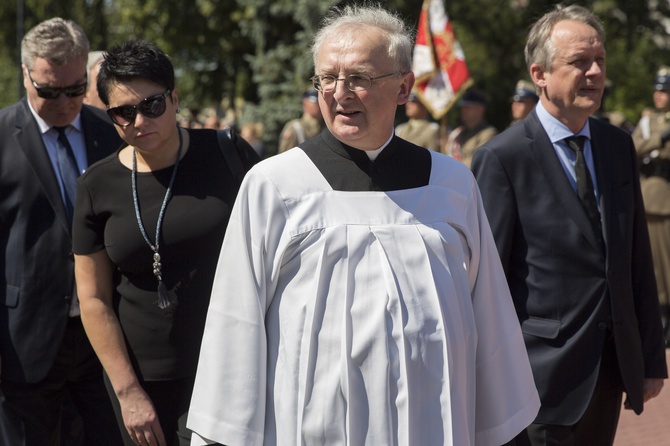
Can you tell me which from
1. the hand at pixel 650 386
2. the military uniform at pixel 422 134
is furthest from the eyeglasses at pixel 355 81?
the military uniform at pixel 422 134

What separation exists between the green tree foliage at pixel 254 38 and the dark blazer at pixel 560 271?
1989 centimetres

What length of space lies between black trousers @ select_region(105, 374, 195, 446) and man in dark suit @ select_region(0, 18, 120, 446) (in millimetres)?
851

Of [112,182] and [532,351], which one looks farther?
[532,351]

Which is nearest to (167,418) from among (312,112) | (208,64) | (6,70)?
(312,112)

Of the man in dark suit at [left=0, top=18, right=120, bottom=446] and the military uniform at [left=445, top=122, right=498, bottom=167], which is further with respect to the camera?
the military uniform at [left=445, top=122, right=498, bottom=167]

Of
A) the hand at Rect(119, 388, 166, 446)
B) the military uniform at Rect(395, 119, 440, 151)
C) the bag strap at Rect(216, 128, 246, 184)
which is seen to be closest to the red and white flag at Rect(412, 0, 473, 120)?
the military uniform at Rect(395, 119, 440, 151)

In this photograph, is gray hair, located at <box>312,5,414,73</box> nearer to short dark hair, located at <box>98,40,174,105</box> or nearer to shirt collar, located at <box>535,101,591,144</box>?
short dark hair, located at <box>98,40,174,105</box>

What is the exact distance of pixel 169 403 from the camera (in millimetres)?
3828

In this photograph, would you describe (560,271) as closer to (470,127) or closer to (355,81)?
(355,81)

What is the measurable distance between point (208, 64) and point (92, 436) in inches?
987

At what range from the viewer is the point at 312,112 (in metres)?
15.0

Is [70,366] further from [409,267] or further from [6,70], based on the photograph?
[6,70]

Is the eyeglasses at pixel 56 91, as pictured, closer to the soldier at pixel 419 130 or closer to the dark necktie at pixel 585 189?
the dark necktie at pixel 585 189

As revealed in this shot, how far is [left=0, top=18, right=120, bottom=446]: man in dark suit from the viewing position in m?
4.53
